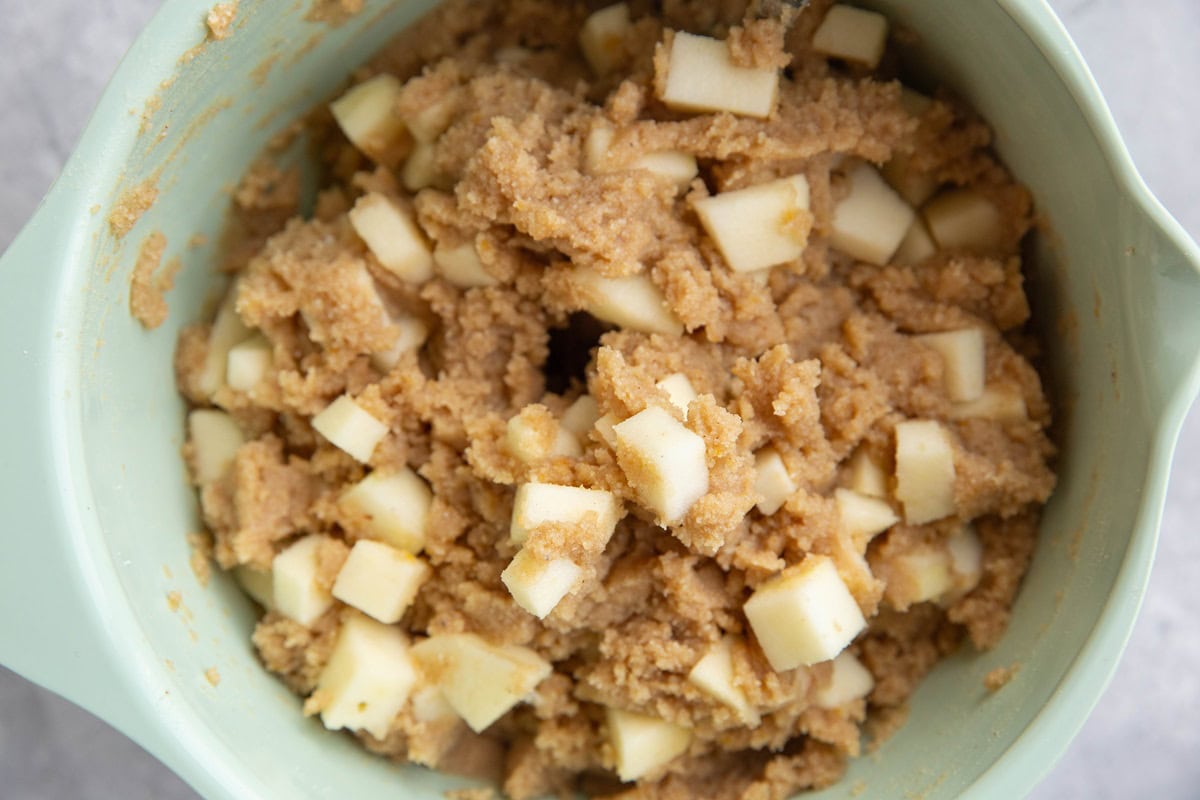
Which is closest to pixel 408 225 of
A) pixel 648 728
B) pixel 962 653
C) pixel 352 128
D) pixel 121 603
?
pixel 352 128

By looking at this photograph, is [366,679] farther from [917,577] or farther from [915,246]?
[915,246]

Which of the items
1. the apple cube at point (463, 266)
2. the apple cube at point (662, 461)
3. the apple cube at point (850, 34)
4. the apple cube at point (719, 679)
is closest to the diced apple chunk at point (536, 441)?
the apple cube at point (662, 461)

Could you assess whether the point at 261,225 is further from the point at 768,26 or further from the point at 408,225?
the point at 768,26


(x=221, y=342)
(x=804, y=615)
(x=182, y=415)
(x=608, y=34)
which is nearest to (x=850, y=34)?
(x=608, y=34)

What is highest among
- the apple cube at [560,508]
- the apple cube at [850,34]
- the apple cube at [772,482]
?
the apple cube at [850,34]

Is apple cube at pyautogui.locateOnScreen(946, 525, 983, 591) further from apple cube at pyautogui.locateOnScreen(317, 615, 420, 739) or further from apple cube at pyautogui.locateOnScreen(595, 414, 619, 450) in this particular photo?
apple cube at pyautogui.locateOnScreen(317, 615, 420, 739)

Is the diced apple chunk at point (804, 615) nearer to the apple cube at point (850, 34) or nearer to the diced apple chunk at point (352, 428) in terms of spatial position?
the diced apple chunk at point (352, 428)

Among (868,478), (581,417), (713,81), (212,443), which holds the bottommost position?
(868,478)
